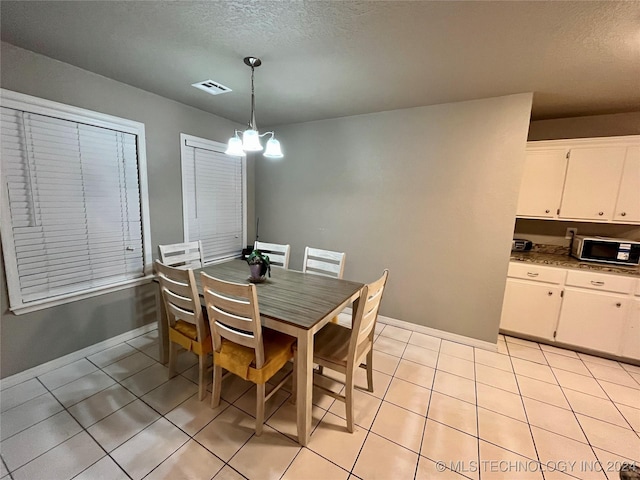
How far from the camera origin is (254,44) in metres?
1.70

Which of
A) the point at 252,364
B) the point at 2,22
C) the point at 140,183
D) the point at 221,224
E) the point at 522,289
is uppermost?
the point at 2,22

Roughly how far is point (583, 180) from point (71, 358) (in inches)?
199

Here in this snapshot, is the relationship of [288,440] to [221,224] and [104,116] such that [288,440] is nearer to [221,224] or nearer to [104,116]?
[221,224]

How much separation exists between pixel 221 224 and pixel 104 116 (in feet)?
5.26

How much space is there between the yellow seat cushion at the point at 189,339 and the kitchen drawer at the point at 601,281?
3.33 m

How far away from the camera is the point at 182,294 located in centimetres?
178

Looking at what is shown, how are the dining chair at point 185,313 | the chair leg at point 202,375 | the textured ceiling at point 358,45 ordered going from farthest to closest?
the chair leg at point 202,375
the dining chair at point 185,313
the textured ceiling at point 358,45

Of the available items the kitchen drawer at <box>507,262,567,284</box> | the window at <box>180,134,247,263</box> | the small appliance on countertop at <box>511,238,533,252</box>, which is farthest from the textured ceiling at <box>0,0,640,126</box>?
the kitchen drawer at <box>507,262,567,284</box>

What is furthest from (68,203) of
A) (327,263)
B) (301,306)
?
(327,263)

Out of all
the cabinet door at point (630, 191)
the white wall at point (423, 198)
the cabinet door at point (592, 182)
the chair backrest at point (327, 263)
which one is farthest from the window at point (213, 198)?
the cabinet door at point (630, 191)

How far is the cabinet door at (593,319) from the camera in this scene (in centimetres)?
241

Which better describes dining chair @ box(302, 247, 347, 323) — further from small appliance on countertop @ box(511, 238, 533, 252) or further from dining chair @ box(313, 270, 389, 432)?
small appliance on countertop @ box(511, 238, 533, 252)

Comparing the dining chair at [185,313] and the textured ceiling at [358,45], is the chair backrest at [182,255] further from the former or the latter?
the textured ceiling at [358,45]

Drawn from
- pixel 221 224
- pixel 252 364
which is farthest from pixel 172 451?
pixel 221 224
